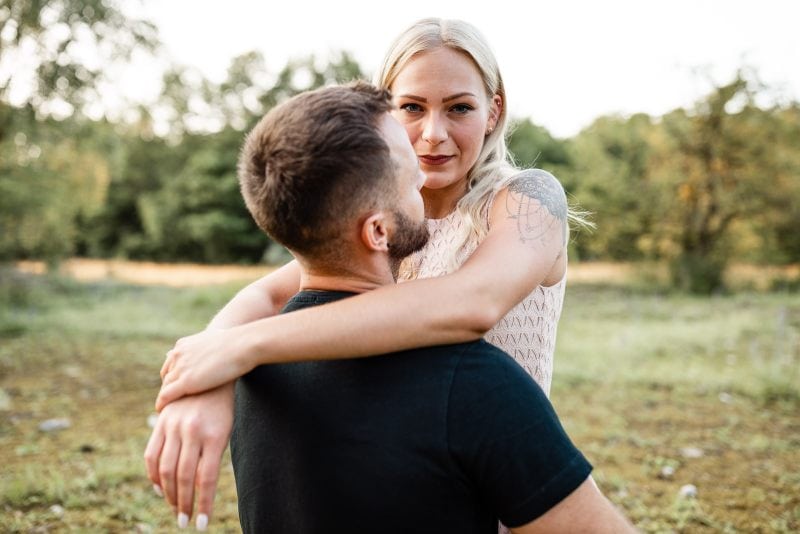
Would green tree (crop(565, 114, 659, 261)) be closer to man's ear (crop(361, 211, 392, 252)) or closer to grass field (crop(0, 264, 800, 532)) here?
grass field (crop(0, 264, 800, 532))

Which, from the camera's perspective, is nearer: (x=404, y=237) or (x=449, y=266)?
(x=404, y=237)

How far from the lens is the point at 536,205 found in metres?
2.11

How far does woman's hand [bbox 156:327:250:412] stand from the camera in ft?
4.70

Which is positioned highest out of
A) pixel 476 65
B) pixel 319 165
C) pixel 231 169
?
pixel 476 65

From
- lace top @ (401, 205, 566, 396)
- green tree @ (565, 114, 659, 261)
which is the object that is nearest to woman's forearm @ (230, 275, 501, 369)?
lace top @ (401, 205, 566, 396)

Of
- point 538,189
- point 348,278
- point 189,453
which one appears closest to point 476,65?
point 538,189

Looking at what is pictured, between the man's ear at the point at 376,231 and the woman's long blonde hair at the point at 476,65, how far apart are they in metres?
0.84

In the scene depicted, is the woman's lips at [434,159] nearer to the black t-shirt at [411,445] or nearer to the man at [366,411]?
the man at [366,411]

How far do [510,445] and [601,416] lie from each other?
6.09m

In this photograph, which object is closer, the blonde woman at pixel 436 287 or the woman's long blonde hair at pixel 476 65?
the blonde woman at pixel 436 287

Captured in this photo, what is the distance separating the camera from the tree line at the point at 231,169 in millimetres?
9469

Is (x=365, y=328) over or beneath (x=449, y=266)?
over

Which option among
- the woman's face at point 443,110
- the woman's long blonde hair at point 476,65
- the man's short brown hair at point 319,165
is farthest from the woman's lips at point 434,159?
the man's short brown hair at point 319,165

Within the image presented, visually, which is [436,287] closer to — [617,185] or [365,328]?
[365,328]
